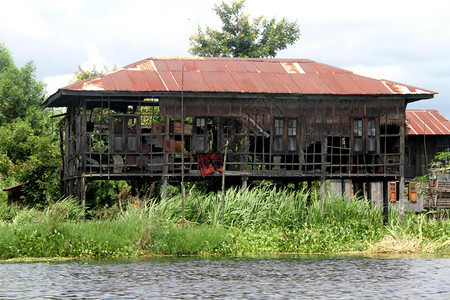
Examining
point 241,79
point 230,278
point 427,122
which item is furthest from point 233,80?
point 427,122

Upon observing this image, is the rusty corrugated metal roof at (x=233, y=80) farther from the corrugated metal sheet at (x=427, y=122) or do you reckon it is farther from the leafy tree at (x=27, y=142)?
the corrugated metal sheet at (x=427, y=122)

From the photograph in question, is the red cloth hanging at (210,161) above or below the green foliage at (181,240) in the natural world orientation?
above

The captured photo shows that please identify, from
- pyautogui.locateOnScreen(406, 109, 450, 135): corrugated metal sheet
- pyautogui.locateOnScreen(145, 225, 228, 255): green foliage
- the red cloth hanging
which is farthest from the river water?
pyautogui.locateOnScreen(406, 109, 450, 135): corrugated metal sheet

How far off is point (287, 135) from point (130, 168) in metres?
5.66

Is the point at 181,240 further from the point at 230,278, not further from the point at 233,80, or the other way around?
the point at 233,80

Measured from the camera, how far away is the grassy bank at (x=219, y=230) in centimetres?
2031

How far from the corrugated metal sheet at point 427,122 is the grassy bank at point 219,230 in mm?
13217

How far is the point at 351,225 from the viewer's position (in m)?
24.1

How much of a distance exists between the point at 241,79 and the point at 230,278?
11960 millimetres

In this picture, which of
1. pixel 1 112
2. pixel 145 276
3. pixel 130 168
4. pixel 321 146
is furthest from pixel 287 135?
pixel 1 112

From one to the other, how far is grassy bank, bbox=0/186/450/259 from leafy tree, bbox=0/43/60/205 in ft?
19.5

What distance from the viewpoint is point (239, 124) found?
26391 mm

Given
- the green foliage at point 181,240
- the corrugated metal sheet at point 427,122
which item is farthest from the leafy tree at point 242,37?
the green foliage at point 181,240

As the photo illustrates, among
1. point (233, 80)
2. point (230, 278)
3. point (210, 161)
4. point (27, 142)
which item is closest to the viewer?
point (230, 278)
